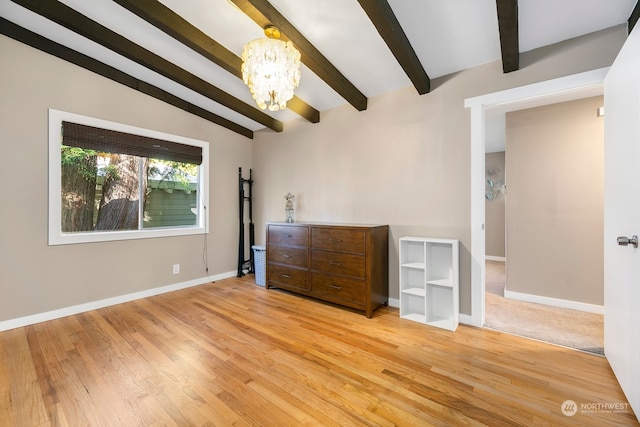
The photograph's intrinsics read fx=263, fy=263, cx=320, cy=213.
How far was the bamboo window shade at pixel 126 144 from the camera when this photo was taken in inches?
112

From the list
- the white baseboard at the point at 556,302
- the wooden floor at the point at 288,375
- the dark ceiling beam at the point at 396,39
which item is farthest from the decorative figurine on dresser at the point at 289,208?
the white baseboard at the point at 556,302

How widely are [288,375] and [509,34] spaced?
9.62ft

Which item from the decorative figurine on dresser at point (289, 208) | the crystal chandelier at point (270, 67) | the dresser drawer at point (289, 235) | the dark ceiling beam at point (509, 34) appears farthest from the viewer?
the decorative figurine on dresser at point (289, 208)

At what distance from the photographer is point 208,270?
4082mm

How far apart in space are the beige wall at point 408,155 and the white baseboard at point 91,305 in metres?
1.95

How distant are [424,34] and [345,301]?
2653 millimetres

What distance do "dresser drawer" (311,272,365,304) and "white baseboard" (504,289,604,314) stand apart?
2.03 metres

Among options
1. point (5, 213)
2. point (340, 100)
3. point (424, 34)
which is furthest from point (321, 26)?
point (5, 213)

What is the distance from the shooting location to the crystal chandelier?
2047 millimetres

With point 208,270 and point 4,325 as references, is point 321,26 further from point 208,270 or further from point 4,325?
point 4,325

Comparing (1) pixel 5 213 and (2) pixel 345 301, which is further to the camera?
→ (2) pixel 345 301

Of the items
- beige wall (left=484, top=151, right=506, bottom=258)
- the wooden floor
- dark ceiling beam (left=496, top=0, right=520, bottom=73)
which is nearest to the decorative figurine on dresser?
the wooden floor

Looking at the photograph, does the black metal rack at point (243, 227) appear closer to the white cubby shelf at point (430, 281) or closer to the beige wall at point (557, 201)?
the white cubby shelf at point (430, 281)

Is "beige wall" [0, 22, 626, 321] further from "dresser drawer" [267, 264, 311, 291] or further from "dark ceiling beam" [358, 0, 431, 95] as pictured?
"dresser drawer" [267, 264, 311, 291]
